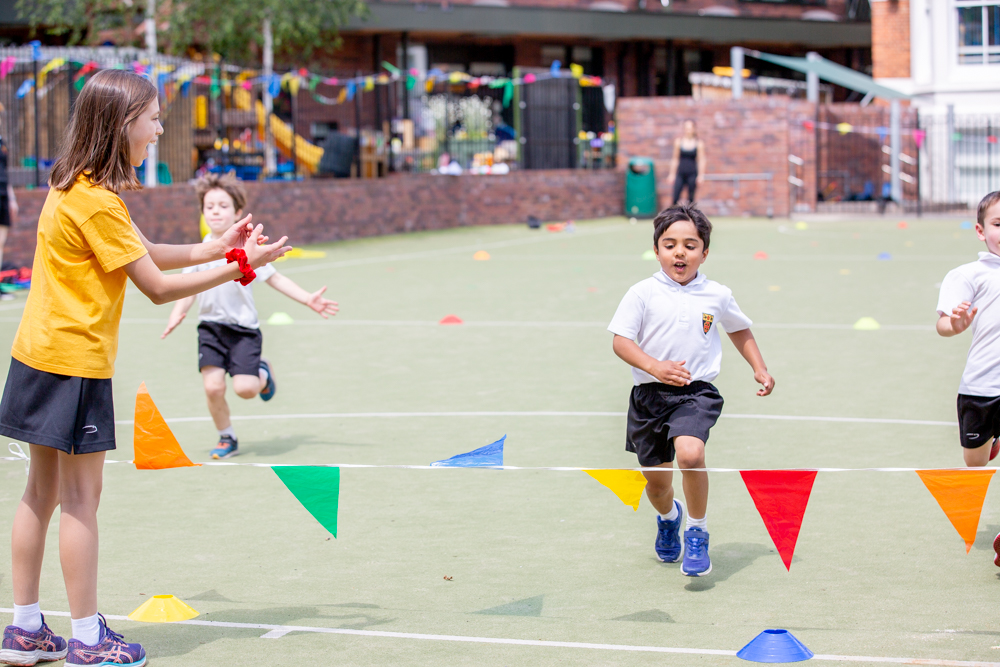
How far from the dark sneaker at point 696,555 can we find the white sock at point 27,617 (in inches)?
87.1

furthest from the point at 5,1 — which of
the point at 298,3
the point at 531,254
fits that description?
the point at 531,254

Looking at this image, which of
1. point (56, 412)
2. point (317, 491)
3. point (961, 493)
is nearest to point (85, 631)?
point (56, 412)

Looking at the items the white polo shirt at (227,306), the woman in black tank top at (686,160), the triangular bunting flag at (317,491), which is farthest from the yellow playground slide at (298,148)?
the triangular bunting flag at (317,491)

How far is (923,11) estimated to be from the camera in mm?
29922

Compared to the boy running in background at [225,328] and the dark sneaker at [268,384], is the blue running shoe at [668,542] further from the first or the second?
the dark sneaker at [268,384]

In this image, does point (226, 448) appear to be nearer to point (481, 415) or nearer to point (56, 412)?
point (481, 415)

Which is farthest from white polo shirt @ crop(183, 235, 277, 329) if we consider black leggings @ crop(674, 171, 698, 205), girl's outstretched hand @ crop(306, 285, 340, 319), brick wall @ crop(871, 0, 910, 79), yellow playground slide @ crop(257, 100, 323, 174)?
brick wall @ crop(871, 0, 910, 79)

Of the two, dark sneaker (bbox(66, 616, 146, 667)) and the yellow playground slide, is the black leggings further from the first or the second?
dark sneaker (bbox(66, 616, 146, 667))

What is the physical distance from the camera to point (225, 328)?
6.64 m

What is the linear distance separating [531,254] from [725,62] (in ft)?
77.2

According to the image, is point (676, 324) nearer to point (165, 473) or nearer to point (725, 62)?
point (165, 473)

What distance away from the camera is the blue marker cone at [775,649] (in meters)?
3.64

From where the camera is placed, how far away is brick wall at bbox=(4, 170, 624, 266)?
55.1 ft

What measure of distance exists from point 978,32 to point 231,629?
29640 millimetres
